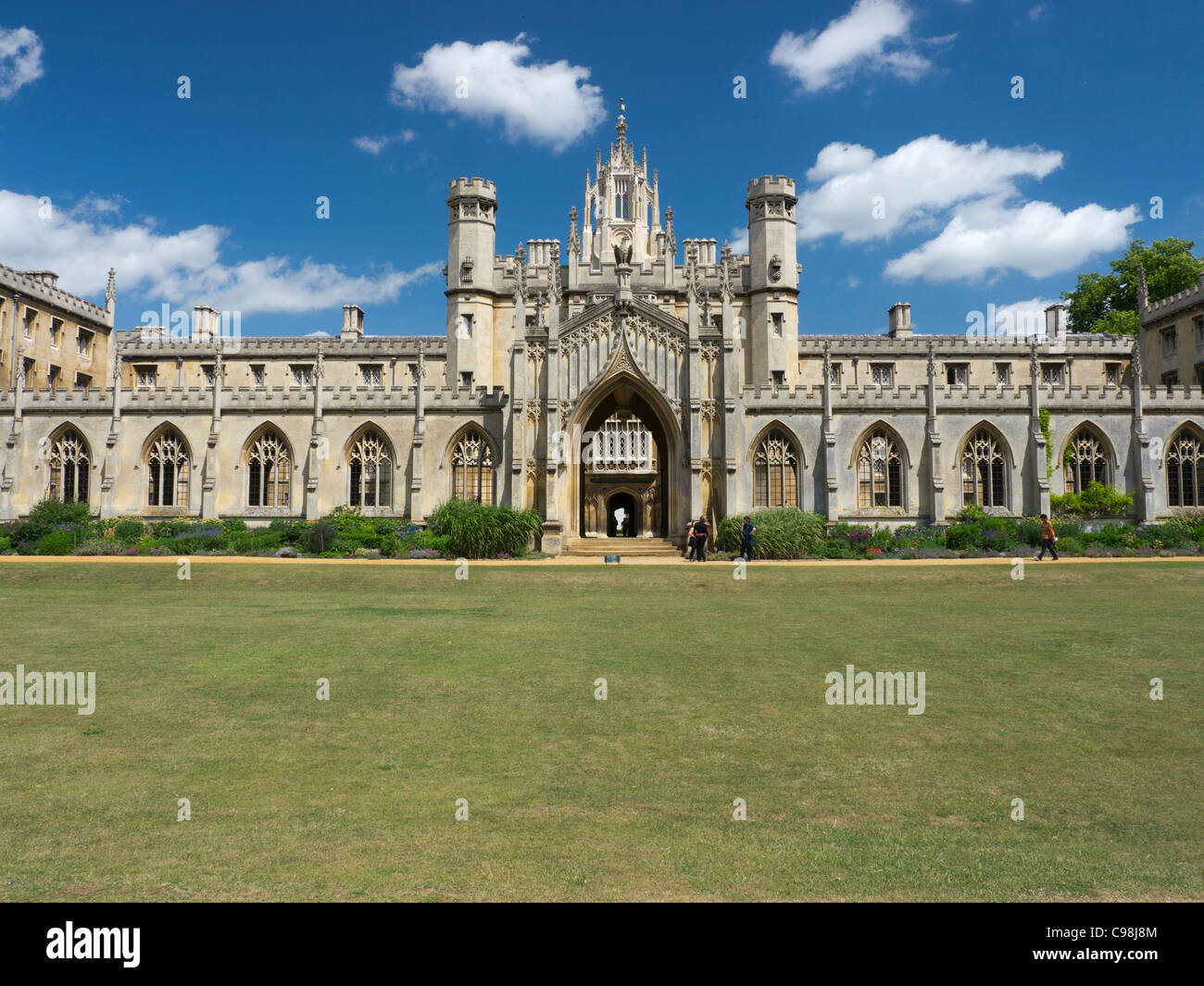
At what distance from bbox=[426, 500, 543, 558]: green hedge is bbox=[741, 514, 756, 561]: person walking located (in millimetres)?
7998

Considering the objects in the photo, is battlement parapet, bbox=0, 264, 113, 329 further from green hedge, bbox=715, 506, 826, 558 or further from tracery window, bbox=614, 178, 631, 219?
green hedge, bbox=715, 506, 826, 558

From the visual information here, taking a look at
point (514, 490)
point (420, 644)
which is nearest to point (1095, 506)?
point (514, 490)

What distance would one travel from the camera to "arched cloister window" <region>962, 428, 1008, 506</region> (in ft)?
123

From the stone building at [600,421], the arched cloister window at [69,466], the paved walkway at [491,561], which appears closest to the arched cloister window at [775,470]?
the stone building at [600,421]

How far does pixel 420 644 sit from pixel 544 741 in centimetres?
539

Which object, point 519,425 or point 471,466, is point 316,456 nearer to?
point 471,466

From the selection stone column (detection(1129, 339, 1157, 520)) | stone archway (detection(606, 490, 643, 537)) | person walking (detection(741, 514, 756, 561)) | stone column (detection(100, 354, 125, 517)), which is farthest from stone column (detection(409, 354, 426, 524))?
stone column (detection(1129, 339, 1157, 520))

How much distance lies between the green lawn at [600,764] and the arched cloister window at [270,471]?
25.8 metres

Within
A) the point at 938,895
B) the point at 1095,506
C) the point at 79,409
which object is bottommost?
the point at 938,895

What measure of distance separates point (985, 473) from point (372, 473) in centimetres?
2779

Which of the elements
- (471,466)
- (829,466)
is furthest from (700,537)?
(471,466)

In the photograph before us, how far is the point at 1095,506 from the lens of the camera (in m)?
36.9

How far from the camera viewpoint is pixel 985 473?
3762cm
